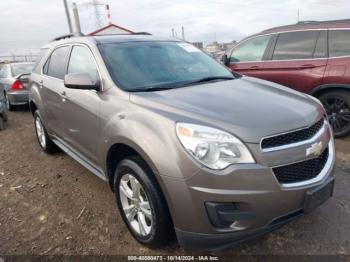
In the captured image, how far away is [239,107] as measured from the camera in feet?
7.72

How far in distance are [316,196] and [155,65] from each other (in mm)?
1857

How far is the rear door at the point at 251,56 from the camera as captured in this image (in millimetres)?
5805

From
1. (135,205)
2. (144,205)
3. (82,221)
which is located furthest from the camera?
(82,221)

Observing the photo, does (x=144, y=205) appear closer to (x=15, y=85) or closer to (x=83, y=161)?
(x=83, y=161)

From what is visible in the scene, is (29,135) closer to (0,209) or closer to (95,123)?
(0,209)

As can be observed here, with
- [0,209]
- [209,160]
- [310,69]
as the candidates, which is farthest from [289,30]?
[0,209]

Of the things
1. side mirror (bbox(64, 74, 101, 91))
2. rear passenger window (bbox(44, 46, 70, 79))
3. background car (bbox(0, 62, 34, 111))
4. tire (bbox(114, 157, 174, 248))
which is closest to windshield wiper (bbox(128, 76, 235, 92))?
side mirror (bbox(64, 74, 101, 91))

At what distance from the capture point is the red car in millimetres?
4844

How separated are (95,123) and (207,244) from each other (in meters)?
1.53

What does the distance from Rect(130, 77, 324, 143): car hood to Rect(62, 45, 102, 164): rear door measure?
62cm

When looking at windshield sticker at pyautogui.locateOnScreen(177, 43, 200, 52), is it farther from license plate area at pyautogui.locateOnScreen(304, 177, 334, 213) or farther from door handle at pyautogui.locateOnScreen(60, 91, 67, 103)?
license plate area at pyautogui.locateOnScreen(304, 177, 334, 213)

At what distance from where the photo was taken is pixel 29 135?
6305 millimetres

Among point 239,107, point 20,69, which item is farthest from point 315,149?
point 20,69

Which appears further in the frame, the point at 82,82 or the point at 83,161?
the point at 83,161
